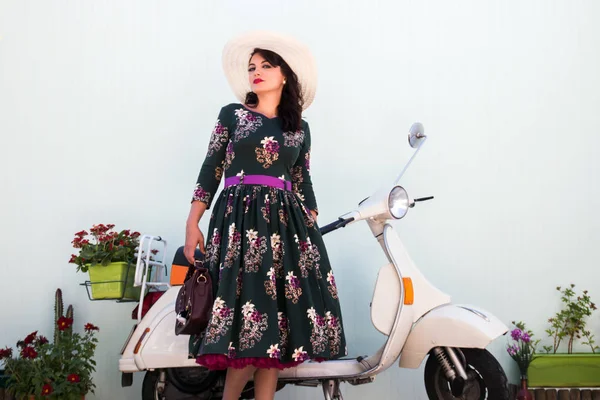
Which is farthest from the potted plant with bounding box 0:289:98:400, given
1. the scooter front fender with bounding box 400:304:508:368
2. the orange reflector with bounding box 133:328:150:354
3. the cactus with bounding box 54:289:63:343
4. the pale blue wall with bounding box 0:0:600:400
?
the scooter front fender with bounding box 400:304:508:368

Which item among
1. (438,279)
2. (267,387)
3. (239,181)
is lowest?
(267,387)

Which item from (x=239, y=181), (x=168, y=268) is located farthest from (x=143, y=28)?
(x=239, y=181)

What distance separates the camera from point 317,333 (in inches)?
83.9

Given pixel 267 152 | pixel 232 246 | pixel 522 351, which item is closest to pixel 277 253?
pixel 232 246

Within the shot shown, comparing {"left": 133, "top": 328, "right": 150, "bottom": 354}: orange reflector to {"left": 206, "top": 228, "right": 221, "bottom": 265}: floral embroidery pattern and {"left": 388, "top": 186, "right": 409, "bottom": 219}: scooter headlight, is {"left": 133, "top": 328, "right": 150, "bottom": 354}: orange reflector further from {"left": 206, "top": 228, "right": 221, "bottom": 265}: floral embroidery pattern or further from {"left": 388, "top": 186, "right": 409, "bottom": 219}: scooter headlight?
{"left": 388, "top": 186, "right": 409, "bottom": 219}: scooter headlight

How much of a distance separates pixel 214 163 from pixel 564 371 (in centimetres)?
195

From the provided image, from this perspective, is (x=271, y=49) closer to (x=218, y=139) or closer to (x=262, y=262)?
(x=218, y=139)

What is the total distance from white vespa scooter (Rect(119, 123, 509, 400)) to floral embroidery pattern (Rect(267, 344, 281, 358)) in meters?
0.45

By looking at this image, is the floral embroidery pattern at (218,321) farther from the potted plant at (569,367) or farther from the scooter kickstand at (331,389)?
the potted plant at (569,367)

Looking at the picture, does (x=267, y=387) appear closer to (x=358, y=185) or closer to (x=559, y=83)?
(x=358, y=185)

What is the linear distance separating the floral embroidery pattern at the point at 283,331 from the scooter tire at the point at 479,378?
609 millimetres

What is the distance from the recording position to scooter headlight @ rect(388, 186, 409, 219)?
99.2 inches

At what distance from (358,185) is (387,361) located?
1.20 metres

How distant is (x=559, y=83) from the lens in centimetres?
350
